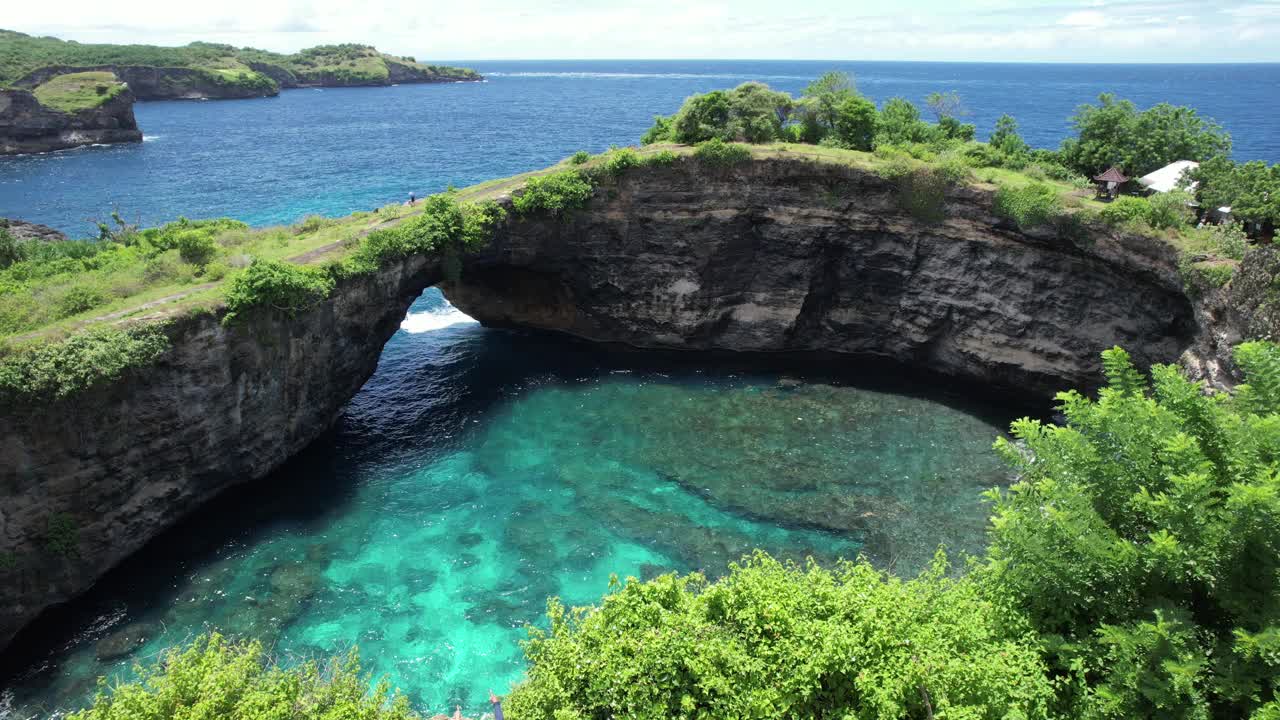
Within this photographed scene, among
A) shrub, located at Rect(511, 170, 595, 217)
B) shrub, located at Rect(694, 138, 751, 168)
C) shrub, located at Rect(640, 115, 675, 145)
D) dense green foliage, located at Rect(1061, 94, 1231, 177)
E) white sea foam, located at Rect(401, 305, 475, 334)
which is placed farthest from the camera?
white sea foam, located at Rect(401, 305, 475, 334)

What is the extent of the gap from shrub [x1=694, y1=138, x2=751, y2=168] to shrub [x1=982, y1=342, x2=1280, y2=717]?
93.0ft

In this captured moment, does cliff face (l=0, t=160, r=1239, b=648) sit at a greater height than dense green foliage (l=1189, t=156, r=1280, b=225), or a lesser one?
lesser

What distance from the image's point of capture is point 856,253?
43.1 meters

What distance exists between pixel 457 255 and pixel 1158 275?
119ft

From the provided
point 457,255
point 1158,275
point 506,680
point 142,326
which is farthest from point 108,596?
point 1158,275

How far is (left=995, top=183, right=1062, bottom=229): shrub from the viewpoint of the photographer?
36.6 meters

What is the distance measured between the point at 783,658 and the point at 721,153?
110ft

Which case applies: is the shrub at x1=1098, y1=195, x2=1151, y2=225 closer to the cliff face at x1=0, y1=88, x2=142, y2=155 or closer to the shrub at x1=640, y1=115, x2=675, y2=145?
the shrub at x1=640, y1=115, x2=675, y2=145

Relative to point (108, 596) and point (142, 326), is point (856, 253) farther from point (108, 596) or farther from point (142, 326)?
point (108, 596)

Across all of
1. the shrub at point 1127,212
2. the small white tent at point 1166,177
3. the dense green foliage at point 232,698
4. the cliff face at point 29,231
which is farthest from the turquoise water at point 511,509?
the cliff face at point 29,231

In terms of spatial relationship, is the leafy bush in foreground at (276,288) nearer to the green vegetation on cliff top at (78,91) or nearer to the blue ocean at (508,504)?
the blue ocean at (508,504)

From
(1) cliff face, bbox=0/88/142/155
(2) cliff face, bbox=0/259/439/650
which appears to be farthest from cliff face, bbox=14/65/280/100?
(2) cliff face, bbox=0/259/439/650

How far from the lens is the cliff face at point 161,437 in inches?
976

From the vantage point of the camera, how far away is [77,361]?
25312 millimetres
